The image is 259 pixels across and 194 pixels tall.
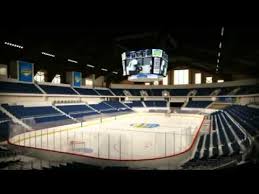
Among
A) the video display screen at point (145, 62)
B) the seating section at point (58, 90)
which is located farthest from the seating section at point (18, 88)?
the video display screen at point (145, 62)

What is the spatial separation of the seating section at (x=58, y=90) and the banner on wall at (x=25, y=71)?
167 centimetres

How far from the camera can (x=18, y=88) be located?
1680 centimetres

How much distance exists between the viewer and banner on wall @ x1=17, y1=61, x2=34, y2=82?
1780 cm

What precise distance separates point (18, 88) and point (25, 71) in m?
2.23

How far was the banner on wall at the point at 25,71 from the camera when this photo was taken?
1780 cm

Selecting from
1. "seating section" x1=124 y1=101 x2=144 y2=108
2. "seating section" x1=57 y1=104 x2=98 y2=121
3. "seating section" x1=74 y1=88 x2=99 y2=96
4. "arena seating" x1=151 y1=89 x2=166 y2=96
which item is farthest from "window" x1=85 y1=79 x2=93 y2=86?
"arena seating" x1=151 y1=89 x2=166 y2=96

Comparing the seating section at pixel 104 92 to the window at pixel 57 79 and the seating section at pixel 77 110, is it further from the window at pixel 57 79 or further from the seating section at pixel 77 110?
the window at pixel 57 79

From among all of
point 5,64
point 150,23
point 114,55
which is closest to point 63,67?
point 5,64

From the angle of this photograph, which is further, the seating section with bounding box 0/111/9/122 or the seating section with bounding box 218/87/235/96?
the seating section with bounding box 218/87/235/96

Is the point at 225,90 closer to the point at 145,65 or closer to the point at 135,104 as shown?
the point at 135,104

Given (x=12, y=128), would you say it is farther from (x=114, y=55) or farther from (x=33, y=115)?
(x=114, y=55)

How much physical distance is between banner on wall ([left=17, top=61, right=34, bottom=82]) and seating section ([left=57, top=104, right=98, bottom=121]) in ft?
12.7

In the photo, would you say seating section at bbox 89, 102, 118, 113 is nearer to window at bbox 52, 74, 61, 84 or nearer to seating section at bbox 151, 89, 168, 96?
window at bbox 52, 74, 61, 84

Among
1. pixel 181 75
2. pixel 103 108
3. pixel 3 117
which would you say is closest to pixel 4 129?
pixel 3 117
